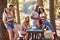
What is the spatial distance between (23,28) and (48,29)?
1800 millimetres

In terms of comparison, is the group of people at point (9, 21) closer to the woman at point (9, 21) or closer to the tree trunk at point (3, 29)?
the woman at point (9, 21)

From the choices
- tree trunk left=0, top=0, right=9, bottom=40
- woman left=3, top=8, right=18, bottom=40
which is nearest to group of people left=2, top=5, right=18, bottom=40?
woman left=3, top=8, right=18, bottom=40

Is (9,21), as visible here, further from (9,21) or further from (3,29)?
(3,29)

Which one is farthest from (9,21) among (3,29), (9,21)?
(3,29)

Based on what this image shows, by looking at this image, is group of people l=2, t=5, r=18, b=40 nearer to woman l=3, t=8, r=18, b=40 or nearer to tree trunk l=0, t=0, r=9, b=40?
woman l=3, t=8, r=18, b=40

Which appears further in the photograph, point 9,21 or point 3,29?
point 3,29

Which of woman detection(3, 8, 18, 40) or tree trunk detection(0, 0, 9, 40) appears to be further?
tree trunk detection(0, 0, 9, 40)

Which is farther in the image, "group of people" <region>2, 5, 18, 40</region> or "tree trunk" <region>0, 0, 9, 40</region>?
"tree trunk" <region>0, 0, 9, 40</region>

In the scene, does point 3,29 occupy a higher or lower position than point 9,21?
lower

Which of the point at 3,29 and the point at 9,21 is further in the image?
the point at 3,29

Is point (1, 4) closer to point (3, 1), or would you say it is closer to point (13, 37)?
point (3, 1)

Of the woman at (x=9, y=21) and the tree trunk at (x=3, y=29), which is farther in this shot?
the tree trunk at (x=3, y=29)

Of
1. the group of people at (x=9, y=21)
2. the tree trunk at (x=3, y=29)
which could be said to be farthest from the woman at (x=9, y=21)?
the tree trunk at (x=3, y=29)

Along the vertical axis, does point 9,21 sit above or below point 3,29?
above
